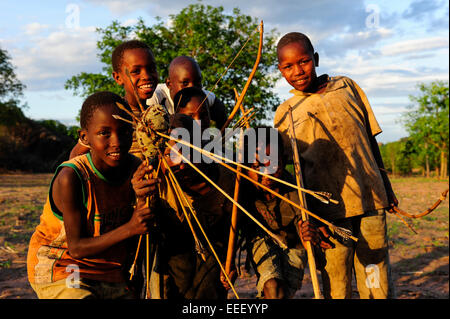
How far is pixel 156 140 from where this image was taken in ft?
5.71

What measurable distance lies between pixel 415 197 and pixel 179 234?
1568cm

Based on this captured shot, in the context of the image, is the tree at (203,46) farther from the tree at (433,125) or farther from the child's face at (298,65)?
the tree at (433,125)

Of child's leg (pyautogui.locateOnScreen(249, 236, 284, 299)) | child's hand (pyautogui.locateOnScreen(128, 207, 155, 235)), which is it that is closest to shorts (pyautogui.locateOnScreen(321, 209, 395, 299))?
child's leg (pyautogui.locateOnScreen(249, 236, 284, 299))

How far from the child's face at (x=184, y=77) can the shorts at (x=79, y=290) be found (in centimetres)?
173

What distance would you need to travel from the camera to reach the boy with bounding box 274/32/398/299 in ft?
8.67

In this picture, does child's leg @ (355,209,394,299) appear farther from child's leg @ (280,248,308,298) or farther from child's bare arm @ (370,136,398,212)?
child's leg @ (280,248,308,298)

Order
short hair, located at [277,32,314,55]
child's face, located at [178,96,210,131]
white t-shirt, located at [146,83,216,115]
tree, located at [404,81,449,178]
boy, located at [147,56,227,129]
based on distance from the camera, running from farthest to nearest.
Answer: tree, located at [404,81,449,178]
boy, located at [147,56,227,129]
white t-shirt, located at [146,83,216,115]
short hair, located at [277,32,314,55]
child's face, located at [178,96,210,131]

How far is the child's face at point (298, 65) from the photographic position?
2.62 metres

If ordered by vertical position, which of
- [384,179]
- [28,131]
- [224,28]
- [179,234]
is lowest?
[179,234]

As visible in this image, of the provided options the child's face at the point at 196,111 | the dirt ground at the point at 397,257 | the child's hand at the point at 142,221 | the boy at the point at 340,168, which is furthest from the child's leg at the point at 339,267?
the child's hand at the point at 142,221

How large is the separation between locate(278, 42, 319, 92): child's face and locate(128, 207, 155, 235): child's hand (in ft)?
4.75
